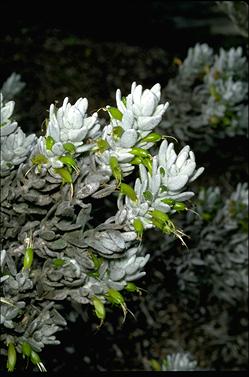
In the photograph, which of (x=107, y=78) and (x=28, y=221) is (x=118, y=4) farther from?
(x=28, y=221)

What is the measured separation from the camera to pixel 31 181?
172cm

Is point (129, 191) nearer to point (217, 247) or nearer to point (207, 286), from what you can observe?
point (217, 247)

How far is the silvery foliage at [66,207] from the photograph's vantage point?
1553 millimetres

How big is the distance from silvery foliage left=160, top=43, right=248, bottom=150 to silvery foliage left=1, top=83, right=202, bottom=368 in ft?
5.60

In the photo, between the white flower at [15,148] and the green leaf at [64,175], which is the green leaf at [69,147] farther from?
the white flower at [15,148]

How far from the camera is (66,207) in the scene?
1659mm

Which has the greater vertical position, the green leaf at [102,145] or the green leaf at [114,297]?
the green leaf at [102,145]

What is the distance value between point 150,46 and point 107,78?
0.67 metres

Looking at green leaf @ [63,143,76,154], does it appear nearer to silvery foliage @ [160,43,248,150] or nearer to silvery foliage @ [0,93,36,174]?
silvery foliage @ [0,93,36,174]

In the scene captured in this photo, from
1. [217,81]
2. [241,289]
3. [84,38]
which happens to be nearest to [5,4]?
[84,38]

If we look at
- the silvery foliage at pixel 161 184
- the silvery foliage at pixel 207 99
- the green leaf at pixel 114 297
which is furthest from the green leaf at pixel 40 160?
the silvery foliage at pixel 207 99

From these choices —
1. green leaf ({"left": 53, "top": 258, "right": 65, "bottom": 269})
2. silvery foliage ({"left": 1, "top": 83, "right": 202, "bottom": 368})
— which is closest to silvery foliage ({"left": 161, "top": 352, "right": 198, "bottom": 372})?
silvery foliage ({"left": 1, "top": 83, "right": 202, "bottom": 368})

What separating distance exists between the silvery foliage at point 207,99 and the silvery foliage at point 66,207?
1706mm

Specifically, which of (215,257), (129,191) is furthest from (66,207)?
(215,257)
